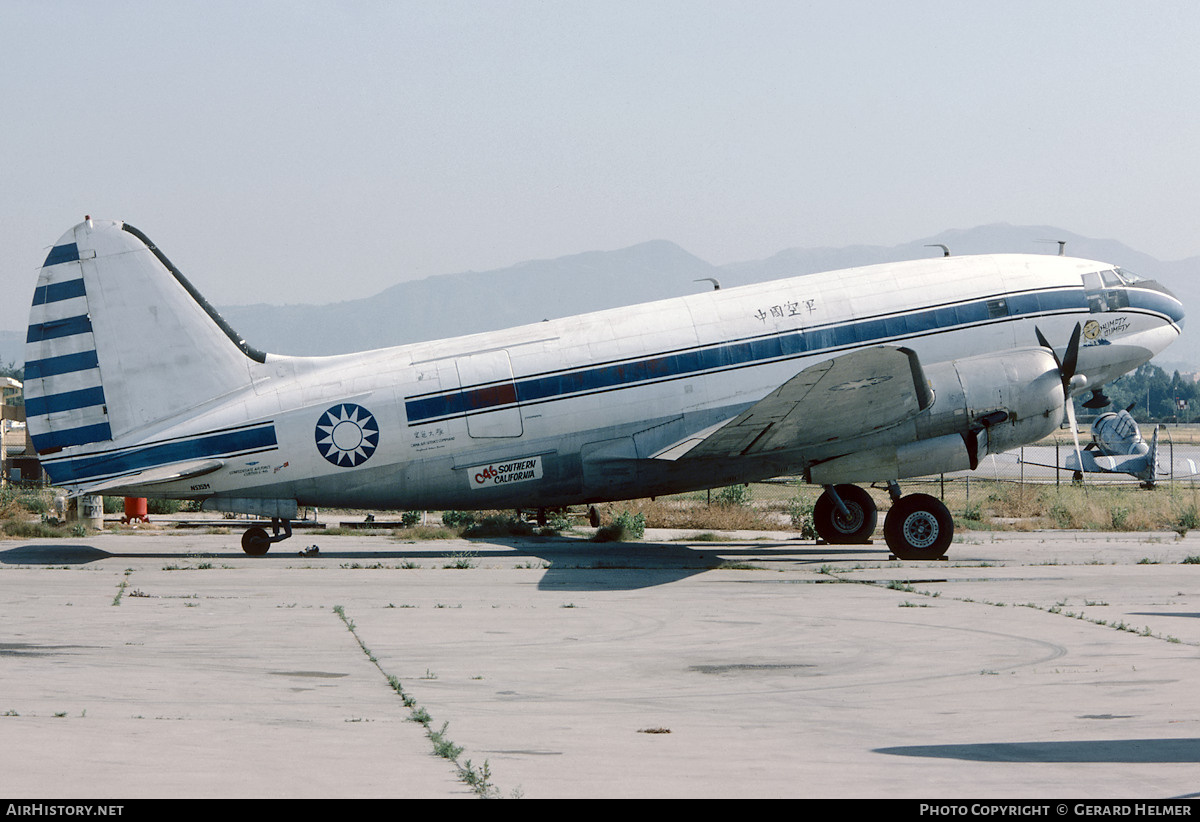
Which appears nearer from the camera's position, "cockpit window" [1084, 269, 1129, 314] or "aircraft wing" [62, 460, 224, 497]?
"aircraft wing" [62, 460, 224, 497]

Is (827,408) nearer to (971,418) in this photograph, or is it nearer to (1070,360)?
(971,418)

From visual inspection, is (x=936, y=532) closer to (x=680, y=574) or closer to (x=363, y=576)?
(x=680, y=574)

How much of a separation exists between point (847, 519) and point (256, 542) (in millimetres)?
13583

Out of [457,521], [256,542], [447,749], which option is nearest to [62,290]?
[256,542]

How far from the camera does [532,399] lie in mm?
22750

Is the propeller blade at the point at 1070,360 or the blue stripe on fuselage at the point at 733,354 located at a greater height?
the blue stripe on fuselage at the point at 733,354

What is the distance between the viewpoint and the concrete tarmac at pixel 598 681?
698cm

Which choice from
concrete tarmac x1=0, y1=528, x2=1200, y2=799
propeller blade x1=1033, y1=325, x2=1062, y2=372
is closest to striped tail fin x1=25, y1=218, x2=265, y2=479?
concrete tarmac x1=0, y1=528, x2=1200, y2=799

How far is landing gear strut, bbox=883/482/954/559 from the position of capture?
22844 mm

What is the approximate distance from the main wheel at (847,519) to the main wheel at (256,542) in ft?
42.0

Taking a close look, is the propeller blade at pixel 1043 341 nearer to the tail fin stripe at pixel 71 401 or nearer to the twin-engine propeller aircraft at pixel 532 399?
the twin-engine propeller aircraft at pixel 532 399

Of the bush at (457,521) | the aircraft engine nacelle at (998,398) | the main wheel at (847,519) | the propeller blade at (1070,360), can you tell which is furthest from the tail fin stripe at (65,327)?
the propeller blade at (1070,360)

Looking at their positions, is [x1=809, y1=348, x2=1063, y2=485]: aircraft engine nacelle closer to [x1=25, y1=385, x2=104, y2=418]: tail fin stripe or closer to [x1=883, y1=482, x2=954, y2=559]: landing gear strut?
[x1=883, y1=482, x2=954, y2=559]: landing gear strut

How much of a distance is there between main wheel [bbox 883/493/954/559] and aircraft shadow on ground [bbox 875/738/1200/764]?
15154mm
